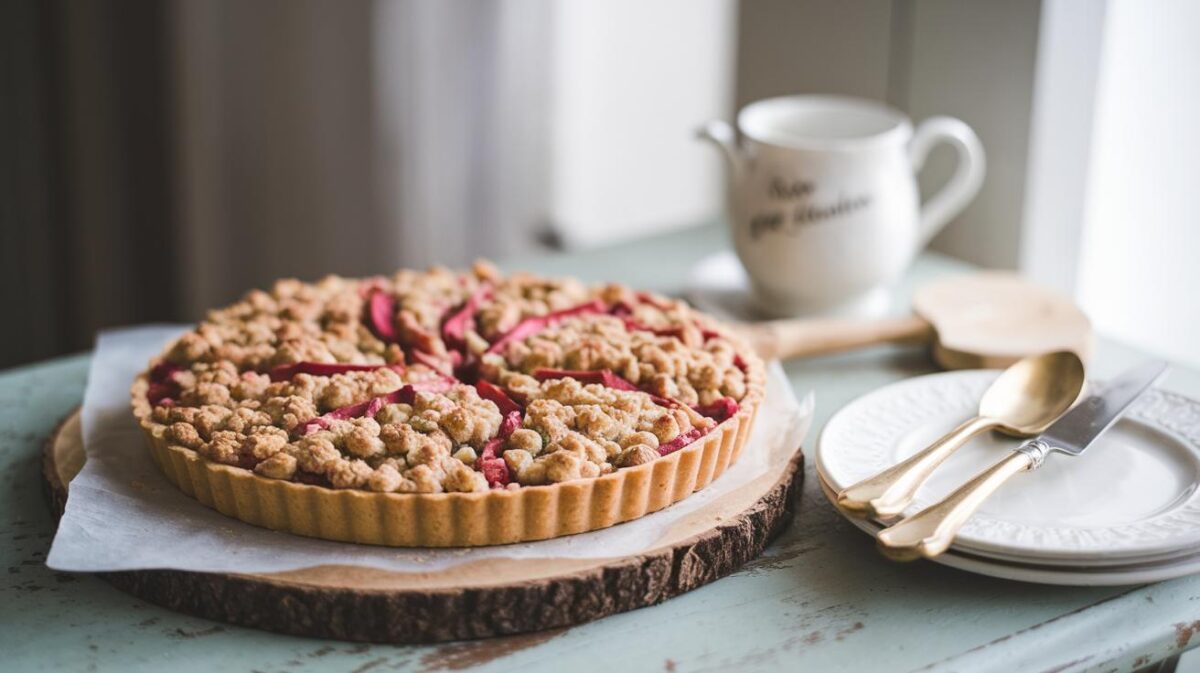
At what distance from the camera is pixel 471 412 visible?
104 centimetres

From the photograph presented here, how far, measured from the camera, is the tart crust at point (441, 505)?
3.12 feet

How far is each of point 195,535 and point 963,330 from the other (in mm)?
930

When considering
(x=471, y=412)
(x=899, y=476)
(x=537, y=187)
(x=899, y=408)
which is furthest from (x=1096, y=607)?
(x=537, y=187)

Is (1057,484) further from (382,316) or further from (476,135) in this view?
(476,135)

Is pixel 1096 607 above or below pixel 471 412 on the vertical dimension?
below

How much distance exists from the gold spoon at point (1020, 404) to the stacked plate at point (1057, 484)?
0.03m

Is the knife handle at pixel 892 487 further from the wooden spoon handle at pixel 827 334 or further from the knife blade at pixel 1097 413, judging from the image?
the wooden spoon handle at pixel 827 334

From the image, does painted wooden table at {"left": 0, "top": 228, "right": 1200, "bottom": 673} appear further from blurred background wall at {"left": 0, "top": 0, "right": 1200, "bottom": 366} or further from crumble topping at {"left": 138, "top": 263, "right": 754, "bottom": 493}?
blurred background wall at {"left": 0, "top": 0, "right": 1200, "bottom": 366}

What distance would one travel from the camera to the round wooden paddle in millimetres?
1422

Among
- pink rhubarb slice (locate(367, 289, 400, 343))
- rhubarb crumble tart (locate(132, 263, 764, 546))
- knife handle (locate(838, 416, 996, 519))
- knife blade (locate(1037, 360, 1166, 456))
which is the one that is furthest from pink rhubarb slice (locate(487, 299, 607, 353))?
knife blade (locate(1037, 360, 1166, 456))

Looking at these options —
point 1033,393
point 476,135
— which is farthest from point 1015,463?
point 476,135

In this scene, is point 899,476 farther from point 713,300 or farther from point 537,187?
point 537,187

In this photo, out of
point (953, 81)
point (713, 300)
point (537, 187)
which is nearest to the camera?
point (713, 300)

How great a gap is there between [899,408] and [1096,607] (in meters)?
0.30
